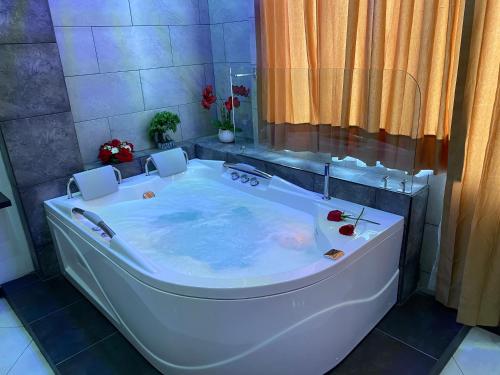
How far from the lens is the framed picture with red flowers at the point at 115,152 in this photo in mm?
2912

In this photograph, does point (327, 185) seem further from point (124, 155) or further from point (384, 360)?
point (124, 155)

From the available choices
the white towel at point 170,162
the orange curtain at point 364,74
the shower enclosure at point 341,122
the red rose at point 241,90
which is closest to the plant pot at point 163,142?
the white towel at point 170,162

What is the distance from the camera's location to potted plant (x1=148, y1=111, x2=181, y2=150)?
10.6 ft

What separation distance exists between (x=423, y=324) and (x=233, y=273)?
1091 mm

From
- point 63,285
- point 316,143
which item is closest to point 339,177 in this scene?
point 316,143

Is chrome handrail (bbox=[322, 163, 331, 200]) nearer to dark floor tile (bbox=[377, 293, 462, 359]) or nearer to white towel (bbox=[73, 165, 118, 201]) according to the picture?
dark floor tile (bbox=[377, 293, 462, 359])

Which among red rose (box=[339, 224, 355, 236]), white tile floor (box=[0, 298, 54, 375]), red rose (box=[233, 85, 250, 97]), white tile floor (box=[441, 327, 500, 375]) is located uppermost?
red rose (box=[233, 85, 250, 97])

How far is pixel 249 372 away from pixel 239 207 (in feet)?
4.00

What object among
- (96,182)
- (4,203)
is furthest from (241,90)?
(4,203)

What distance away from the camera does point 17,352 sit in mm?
2168

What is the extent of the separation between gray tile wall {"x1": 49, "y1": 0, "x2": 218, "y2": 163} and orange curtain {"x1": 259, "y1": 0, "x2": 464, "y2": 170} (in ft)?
2.81

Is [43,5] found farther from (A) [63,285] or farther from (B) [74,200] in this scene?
(A) [63,285]

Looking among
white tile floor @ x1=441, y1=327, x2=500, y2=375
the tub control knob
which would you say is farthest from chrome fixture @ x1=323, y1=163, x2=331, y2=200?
white tile floor @ x1=441, y1=327, x2=500, y2=375

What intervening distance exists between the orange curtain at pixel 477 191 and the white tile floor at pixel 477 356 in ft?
0.35
